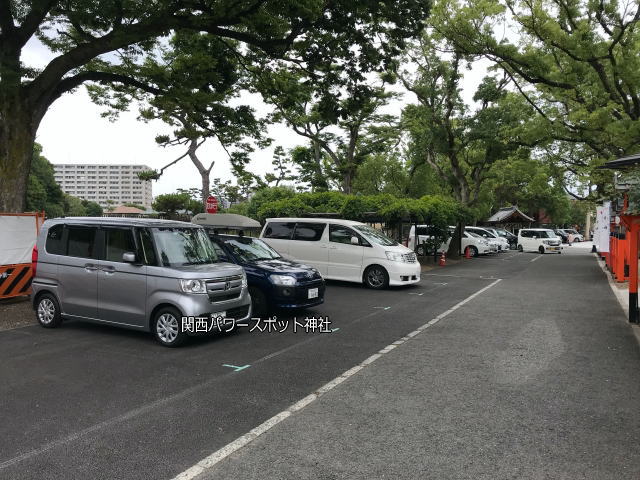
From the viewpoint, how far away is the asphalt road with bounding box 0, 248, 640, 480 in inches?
138

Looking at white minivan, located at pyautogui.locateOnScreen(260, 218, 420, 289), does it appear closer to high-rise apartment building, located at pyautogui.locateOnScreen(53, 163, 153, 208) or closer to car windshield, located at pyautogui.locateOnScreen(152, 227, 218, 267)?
car windshield, located at pyautogui.locateOnScreen(152, 227, 218, 267)

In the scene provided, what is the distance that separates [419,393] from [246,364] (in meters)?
2.17

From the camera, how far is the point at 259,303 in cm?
834

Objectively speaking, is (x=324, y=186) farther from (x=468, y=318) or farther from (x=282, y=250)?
(x=468, y=318)

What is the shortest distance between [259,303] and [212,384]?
11.0 feet

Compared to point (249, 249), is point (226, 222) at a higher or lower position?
higher

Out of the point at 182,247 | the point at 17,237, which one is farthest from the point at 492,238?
the point at 17,237

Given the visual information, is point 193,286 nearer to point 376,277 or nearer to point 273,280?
point 273,280

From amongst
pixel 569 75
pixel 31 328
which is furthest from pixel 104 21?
pixel 569 75

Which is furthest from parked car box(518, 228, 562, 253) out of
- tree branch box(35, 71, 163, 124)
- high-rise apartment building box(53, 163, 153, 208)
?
high-rise apartment building box(53, 163, 153, 208)

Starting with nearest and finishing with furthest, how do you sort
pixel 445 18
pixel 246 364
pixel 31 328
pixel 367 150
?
pixel 246 364 → pixel 31 328 → pixel 445 18 → pixel 367 150

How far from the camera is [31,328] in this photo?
25.2 feet

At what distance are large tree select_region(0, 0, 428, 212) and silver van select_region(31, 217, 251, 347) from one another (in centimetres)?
403

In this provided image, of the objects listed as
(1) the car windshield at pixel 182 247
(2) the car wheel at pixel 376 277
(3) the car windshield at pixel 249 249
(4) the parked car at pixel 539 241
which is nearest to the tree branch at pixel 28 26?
(3) the car windshield at pixel 249 249
